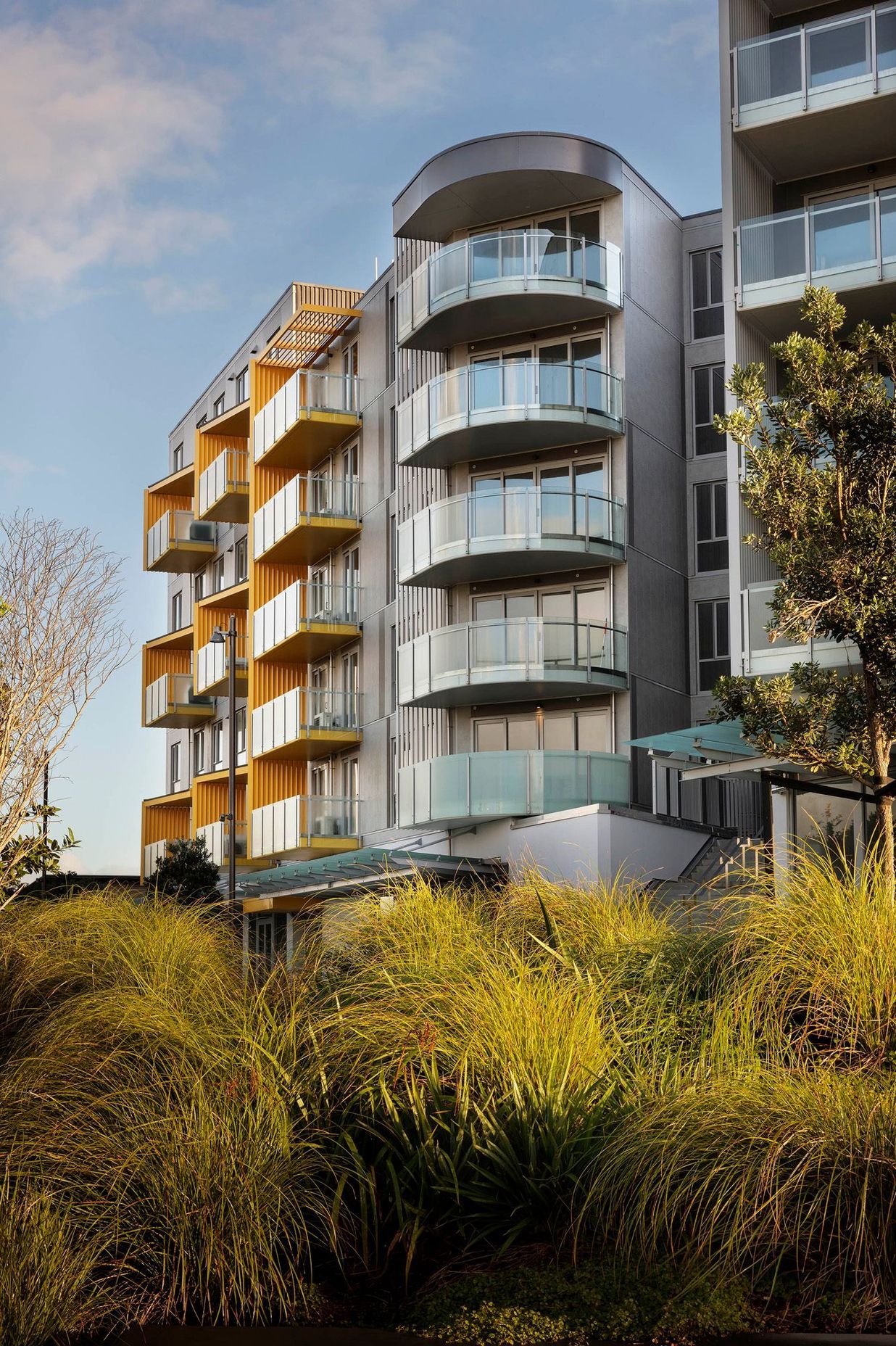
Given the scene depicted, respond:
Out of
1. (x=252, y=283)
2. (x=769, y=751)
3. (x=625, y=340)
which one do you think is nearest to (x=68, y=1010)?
(x=769, y=751)

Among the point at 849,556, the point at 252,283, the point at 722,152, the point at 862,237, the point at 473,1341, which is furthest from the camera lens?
the point at 252,283

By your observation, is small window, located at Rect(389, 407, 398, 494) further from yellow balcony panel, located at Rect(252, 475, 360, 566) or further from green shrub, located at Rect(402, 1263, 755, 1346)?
green shrub, located at Rect(402, 1263, 755, 1346)

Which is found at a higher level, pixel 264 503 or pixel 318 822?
pixel 264 503

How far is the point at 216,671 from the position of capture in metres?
44.2

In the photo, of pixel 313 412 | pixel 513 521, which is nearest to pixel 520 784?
pixel 513 521

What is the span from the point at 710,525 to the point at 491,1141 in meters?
24.9

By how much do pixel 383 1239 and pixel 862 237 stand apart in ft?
52.6

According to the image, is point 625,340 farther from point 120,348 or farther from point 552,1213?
point 552,1213

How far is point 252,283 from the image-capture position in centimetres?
4572

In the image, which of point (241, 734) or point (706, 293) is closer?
point (706, 293)

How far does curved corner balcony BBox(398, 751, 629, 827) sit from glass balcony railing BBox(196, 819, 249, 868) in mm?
13332

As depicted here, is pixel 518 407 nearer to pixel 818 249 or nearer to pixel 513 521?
pixel 513 521

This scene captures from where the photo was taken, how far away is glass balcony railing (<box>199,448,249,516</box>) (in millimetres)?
44156

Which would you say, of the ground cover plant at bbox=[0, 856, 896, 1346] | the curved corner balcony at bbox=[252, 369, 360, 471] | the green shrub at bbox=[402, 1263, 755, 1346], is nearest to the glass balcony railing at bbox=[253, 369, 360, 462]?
the curved corner balcony at bbox=[252, 369, 360, 471]
